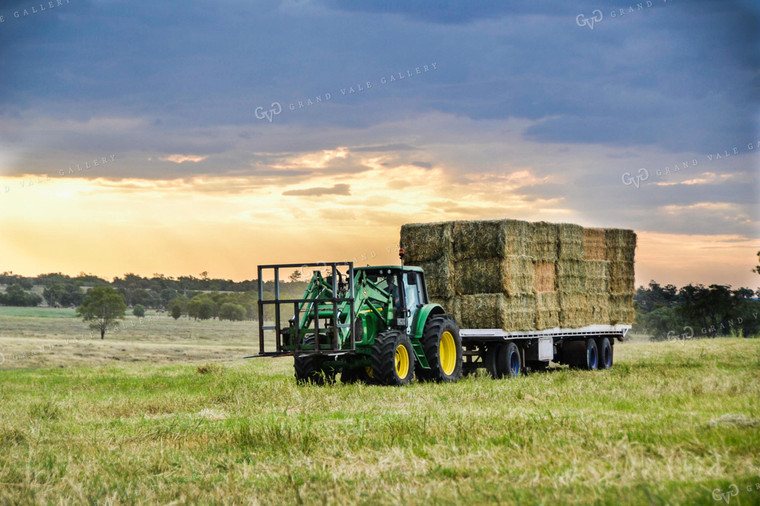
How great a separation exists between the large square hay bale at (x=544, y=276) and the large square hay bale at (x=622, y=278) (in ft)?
10.6

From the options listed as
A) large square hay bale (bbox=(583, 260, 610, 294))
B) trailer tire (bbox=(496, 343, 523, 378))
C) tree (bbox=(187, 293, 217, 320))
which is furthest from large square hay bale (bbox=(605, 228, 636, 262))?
tree (bbox=(187, 293, 217, 320))

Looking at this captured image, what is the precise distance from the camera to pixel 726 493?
6.45 m

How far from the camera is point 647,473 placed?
730 centimetres

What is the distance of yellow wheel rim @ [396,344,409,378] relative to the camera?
1734 cm

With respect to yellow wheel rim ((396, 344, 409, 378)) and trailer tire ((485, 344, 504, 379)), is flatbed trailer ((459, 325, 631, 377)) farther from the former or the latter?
yellow wheel rim ((396, 344, 409, 378))

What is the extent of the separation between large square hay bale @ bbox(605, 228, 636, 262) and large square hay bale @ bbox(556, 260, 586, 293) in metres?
1.87

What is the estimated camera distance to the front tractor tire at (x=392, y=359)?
16.6 metres

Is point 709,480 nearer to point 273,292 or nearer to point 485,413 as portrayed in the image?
point 485,413

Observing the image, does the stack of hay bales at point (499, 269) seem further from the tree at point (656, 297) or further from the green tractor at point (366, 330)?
the tree at point (656, 297)

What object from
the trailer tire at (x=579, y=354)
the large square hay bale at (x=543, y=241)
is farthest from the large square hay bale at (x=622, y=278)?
the large square hay bale at (x=543, y=241)

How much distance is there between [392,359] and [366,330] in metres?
1.01

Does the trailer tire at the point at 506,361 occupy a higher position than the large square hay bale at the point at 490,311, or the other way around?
the large square hay bale at the point at 490,311

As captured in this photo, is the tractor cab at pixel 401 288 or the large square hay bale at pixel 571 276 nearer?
the tractor cab at pixel 401 288

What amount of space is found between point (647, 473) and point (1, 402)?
41.7 feet
